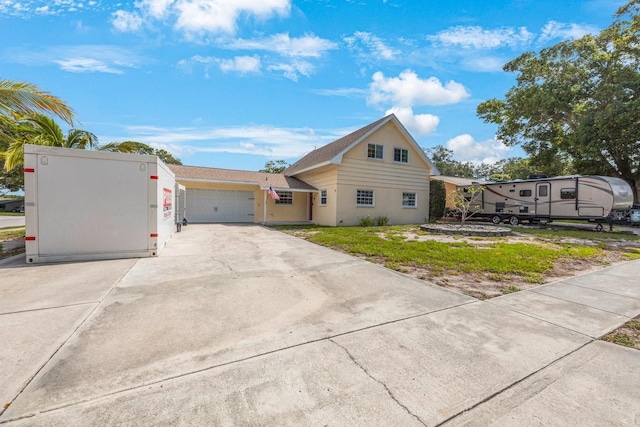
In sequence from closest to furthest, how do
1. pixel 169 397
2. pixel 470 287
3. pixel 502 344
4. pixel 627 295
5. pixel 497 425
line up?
1. pixel 497 425
2. pixel 169 397
3. pixel 502 344
4. pixel 627 295
5. pixel 470 287

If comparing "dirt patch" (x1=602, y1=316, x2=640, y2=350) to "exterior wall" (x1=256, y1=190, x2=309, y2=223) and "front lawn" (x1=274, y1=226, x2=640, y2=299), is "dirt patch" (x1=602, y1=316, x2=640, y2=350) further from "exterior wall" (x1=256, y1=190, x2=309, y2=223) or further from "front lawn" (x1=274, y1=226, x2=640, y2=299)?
"exterior wall" (x1=256, y1=190, x2=309, y2=223)

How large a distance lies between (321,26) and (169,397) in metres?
12.2

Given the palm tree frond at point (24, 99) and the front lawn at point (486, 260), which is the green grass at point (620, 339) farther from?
the palm tree frond at point (24, 99)

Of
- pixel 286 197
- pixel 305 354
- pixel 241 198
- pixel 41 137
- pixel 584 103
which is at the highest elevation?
pixel 584 103

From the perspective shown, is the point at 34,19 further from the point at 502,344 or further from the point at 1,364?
the point at 502,344

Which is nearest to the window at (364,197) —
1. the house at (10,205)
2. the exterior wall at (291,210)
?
the exterior wall at (291,210)

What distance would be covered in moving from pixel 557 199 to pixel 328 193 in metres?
13.4

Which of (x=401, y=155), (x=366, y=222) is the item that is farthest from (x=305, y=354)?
(x=401, y=155)

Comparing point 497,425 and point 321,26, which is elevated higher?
point 321,26

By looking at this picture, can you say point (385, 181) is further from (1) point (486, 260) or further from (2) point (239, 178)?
(1) point (486, 260)

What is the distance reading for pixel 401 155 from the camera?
17.6 metres

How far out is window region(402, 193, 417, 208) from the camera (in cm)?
1798

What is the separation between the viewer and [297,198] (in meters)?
19.1

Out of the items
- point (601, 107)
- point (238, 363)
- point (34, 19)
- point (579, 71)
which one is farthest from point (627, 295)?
point (579, 71)
